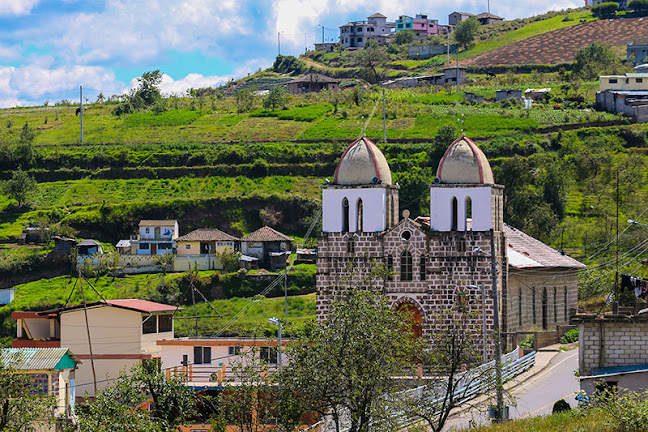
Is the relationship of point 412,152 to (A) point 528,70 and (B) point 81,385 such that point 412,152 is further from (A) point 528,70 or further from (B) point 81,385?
(B) point 81,385

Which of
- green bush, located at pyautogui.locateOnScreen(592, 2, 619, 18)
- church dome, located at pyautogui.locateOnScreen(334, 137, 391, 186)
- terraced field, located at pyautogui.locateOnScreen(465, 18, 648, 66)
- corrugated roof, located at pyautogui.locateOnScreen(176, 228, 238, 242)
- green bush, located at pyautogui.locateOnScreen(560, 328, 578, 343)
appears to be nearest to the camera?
church dome, located at pyautogui.locateOnScreen(334, 137, 391, 186)

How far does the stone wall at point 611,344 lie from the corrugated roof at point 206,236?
57580 millimetres

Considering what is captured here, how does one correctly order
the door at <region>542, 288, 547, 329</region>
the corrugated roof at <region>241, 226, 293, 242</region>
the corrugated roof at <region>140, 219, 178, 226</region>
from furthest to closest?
the corrugated roof at <region>140, 219, 178, 226</region> → the corrugated roof at <region>241, 226, 293, 242</region> → the door at <region>542, 288, 547, 329</region>

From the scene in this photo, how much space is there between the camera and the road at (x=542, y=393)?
123 ft

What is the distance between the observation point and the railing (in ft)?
99.3

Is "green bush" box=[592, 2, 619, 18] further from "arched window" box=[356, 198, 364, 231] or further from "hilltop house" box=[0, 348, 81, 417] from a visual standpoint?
"hilltop house" box=[0, 348, 81, 417]

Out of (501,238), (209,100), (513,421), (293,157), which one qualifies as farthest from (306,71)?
(513,421)

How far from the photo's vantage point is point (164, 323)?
53.2 m

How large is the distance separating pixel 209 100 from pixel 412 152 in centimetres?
4395

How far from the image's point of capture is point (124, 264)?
293ft

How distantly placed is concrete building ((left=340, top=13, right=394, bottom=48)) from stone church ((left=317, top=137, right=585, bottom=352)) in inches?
5105

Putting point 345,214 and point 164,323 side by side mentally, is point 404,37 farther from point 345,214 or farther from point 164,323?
point 345,214

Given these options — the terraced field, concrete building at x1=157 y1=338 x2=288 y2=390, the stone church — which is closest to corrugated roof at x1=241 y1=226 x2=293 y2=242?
the stone church

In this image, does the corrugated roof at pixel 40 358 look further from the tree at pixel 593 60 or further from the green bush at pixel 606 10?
the green bush at pixel 606 10
